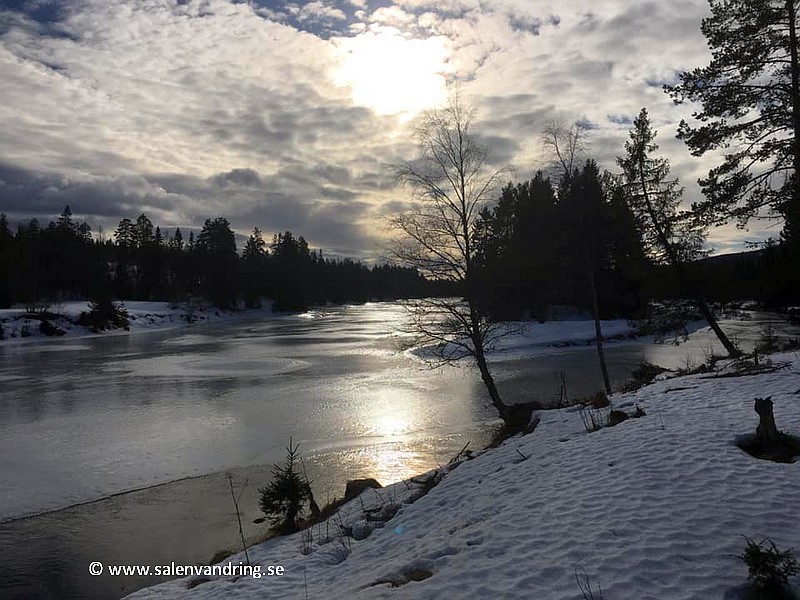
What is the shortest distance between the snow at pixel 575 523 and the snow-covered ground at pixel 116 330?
51.0m

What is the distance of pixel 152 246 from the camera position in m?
87.9

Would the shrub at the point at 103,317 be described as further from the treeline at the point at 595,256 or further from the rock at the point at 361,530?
the rock at the point at 361,530

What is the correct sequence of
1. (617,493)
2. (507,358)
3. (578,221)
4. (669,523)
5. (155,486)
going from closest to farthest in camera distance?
1. (669,523)
2. (617,493)
3. (155,486)
4. (578,221)
5. (507,358)

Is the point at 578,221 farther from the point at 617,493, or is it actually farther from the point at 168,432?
the point at 168,432

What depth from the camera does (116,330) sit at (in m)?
58.5

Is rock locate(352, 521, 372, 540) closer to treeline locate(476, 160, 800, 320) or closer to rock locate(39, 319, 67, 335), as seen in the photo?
treeline locate(476, 160, 800, 320)

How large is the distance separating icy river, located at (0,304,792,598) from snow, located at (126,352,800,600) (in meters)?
1.94

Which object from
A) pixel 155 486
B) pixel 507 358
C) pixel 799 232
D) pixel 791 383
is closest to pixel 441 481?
pixel 155 486

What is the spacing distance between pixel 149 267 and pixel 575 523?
9195 centimetres

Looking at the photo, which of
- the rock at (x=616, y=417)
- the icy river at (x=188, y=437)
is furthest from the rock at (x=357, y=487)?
the rock at (x=616, y=417)

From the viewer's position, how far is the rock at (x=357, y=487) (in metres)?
9.56

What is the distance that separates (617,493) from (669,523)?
3.00 feet

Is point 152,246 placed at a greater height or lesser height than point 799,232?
greater

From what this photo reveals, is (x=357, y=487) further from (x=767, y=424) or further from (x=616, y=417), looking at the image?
(x=767, y=424)
